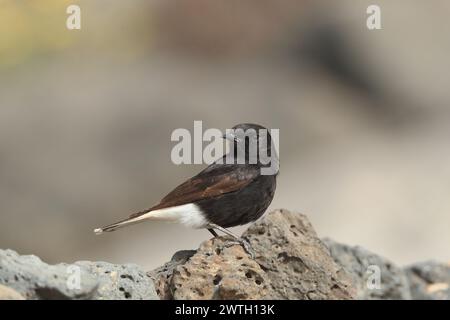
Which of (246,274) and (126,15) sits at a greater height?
(126,15)

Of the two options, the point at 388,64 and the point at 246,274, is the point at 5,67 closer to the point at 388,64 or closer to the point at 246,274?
the point at 388,64

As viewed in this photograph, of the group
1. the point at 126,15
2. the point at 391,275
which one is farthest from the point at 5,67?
the point at 391,275

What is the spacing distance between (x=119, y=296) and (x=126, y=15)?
18231 mm

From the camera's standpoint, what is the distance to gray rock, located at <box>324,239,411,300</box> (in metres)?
8.98

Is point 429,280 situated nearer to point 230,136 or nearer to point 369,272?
point 369,272

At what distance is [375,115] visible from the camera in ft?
73.6

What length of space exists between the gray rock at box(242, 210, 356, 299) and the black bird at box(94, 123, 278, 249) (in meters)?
0.38

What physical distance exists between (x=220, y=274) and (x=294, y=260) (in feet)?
1.85

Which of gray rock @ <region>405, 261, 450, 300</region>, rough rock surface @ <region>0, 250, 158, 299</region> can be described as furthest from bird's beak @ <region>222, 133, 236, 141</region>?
gray rock @ <region>405, 261, 450, 300</region>

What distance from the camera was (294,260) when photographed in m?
7.10

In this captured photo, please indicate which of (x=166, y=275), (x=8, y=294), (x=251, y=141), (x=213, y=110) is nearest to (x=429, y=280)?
(x=251, y=141)

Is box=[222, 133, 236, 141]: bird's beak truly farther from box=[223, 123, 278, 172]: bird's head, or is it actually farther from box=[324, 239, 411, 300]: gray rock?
box=[324, 239, 411, 300]: gray rock

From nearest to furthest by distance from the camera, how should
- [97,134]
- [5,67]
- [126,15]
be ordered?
[97,134] → [5,67] → [126,15]

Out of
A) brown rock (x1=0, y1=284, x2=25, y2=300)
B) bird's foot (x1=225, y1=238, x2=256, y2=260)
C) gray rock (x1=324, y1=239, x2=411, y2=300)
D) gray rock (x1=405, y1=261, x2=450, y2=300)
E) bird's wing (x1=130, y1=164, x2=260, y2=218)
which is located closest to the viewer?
brown rock (x1=0, y1=284, x2=25, y2=300)
